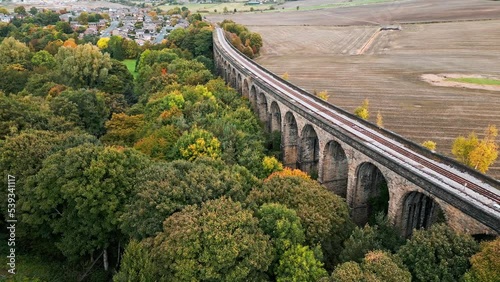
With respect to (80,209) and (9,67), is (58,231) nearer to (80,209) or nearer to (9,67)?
(80,209)

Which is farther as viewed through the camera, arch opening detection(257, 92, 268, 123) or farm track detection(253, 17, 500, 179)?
arch opening detection(257, 92, 268, 123)

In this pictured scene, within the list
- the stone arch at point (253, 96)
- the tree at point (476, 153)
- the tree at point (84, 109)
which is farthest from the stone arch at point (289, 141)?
the tree at point (84, 109)

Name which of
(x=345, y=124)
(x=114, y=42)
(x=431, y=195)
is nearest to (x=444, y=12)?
(x=114, y=42)

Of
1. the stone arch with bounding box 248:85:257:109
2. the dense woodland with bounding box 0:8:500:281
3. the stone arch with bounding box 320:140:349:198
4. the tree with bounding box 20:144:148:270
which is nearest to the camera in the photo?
the dense woodland with bounding box 0:8:500:281

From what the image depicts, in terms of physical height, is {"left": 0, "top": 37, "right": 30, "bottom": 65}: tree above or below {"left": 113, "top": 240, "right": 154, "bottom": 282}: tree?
above

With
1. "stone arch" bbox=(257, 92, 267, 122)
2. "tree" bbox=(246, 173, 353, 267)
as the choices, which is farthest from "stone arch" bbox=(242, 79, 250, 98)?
"tree" bbox=(246, 173, 353, 267)

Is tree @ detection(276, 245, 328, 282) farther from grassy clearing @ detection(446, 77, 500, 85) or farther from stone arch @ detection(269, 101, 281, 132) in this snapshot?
grassy clearing @ detection(446, 77, 500, 85)
